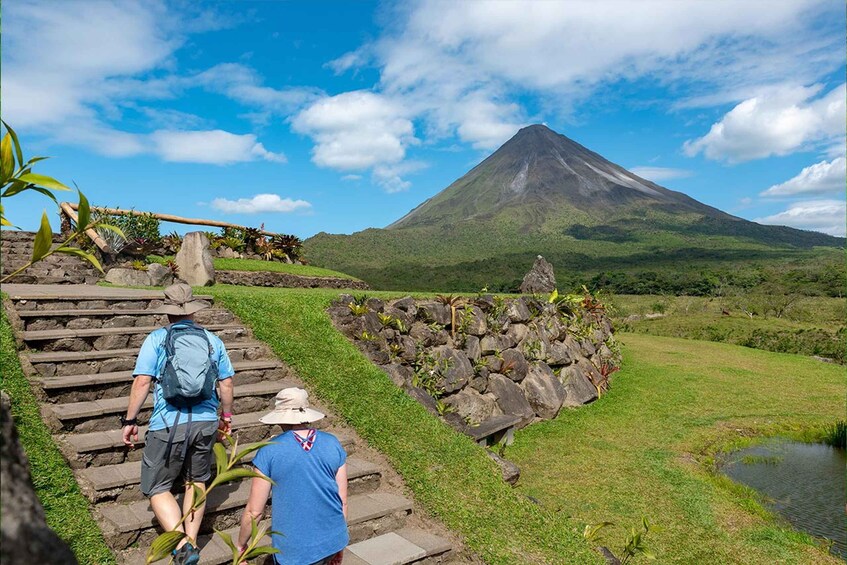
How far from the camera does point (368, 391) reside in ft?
23.4

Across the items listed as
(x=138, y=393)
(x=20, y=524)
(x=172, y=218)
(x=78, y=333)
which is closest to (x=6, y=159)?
(x=20, y=524)

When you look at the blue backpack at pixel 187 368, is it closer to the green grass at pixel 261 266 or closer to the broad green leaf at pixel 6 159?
the broad green leaf at pixel 6 159

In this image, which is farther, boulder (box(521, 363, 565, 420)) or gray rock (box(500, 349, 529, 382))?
boulder (box(521, 363, 565, 420))

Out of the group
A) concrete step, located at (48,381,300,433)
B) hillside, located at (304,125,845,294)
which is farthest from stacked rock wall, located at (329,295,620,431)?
hillside, located at (304,125,845,294)

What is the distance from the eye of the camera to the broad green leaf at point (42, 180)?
1.24 metres

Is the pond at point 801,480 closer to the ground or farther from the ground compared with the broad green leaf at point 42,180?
closer to the ground

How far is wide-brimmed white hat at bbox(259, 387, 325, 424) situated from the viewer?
3.32 metres

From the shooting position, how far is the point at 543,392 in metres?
11.3

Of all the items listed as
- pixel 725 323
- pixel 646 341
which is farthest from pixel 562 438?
pixel 725 323

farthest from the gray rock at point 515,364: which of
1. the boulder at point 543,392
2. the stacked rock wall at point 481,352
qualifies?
the boulder at point 543,392

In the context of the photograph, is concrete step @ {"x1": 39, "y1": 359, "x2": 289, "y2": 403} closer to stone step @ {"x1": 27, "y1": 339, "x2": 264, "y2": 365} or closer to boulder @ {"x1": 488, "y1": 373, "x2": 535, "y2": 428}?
stone step @ {"x1": 27, "y1": 339, "x2": 264, "y2": 365}

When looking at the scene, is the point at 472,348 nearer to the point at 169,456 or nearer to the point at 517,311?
the point at 517,311

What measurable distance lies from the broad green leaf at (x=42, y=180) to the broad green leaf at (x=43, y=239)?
0.07 m

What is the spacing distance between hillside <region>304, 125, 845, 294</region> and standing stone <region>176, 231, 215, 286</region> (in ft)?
60.1
